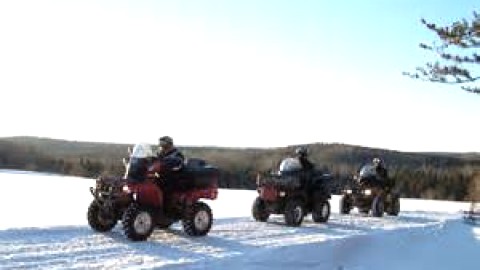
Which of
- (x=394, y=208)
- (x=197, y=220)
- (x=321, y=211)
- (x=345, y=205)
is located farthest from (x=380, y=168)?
(x=197, y=220)

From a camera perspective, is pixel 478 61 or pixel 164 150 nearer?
pixel 164 150

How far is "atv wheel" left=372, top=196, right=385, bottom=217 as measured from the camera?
23078mm

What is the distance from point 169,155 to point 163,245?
226 cm

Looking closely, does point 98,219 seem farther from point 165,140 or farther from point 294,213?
point 294,213

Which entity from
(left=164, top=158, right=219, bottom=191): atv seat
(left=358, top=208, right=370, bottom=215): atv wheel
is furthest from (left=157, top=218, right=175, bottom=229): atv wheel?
(left=358, top=208, right=370, bottom=215): atv wheel

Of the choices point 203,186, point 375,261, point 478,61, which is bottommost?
point 375,261

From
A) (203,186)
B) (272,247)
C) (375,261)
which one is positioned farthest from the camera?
(203,186)

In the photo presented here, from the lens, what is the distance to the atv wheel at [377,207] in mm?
23078

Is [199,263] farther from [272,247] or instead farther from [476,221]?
[476,221]

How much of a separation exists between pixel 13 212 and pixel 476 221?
13.2m

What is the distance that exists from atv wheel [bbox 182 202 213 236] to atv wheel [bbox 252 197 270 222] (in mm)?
3729

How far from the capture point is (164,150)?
15148mm

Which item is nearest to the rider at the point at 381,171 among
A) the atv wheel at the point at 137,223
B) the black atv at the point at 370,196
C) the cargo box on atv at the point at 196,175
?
the black atv at the point at 370,196

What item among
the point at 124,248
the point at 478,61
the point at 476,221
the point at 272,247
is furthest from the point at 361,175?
the point at 124,248
